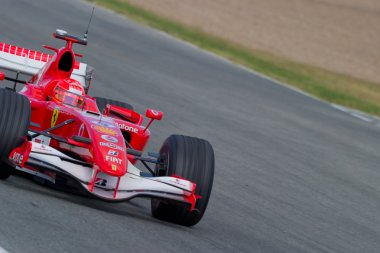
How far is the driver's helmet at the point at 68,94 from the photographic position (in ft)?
31.7

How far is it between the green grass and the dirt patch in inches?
77.6

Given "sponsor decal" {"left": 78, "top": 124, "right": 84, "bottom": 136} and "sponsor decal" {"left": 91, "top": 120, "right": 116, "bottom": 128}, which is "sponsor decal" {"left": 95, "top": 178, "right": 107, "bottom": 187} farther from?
"sponsor decal" {"left": 78, "top": 124, "right": 84, "bottom": 136}

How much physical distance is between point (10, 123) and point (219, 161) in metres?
5.29

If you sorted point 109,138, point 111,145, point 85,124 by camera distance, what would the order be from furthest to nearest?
1. point 85,124
2. point 109,138
3. point 111,145

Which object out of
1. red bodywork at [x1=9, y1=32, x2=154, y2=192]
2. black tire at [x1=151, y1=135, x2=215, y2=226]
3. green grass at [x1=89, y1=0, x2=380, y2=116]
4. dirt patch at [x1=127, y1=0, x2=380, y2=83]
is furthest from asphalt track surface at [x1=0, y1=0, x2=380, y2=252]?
dirt patch at [x1=127, y1=0, x2=380, y2=83]

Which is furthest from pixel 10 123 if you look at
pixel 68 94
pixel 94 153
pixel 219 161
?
pixel 219 161

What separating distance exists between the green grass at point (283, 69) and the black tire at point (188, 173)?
1583cm

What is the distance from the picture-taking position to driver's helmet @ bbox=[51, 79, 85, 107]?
966cm

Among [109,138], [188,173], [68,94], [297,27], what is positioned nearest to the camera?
[109,138]

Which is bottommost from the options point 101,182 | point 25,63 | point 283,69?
point 283,69

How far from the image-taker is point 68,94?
9.66 meters

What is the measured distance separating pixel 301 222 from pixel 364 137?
952 cm

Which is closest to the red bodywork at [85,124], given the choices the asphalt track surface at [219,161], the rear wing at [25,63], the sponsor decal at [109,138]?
the sponsor decal at [109,138]

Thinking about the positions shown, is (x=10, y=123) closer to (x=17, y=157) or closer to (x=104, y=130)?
(x=17, y=157)
